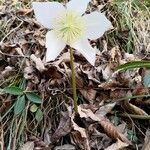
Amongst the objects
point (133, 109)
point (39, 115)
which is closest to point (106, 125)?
point (133, 109)

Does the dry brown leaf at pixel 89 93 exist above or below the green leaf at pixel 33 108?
above

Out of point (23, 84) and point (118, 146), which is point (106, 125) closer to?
point (118, 146)

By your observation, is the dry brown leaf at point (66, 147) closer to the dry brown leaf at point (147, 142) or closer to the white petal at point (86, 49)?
the dry brown leaf at point (147, 142)

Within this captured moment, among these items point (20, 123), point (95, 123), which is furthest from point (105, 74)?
point (20, 123)

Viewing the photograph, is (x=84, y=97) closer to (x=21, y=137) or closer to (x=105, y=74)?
(x=105, y=74)

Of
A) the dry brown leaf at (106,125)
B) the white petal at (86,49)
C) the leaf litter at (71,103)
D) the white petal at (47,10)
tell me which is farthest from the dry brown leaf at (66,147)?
the white petal at (47,10)

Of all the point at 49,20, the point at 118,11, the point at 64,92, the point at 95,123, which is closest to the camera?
the point at 49,20
